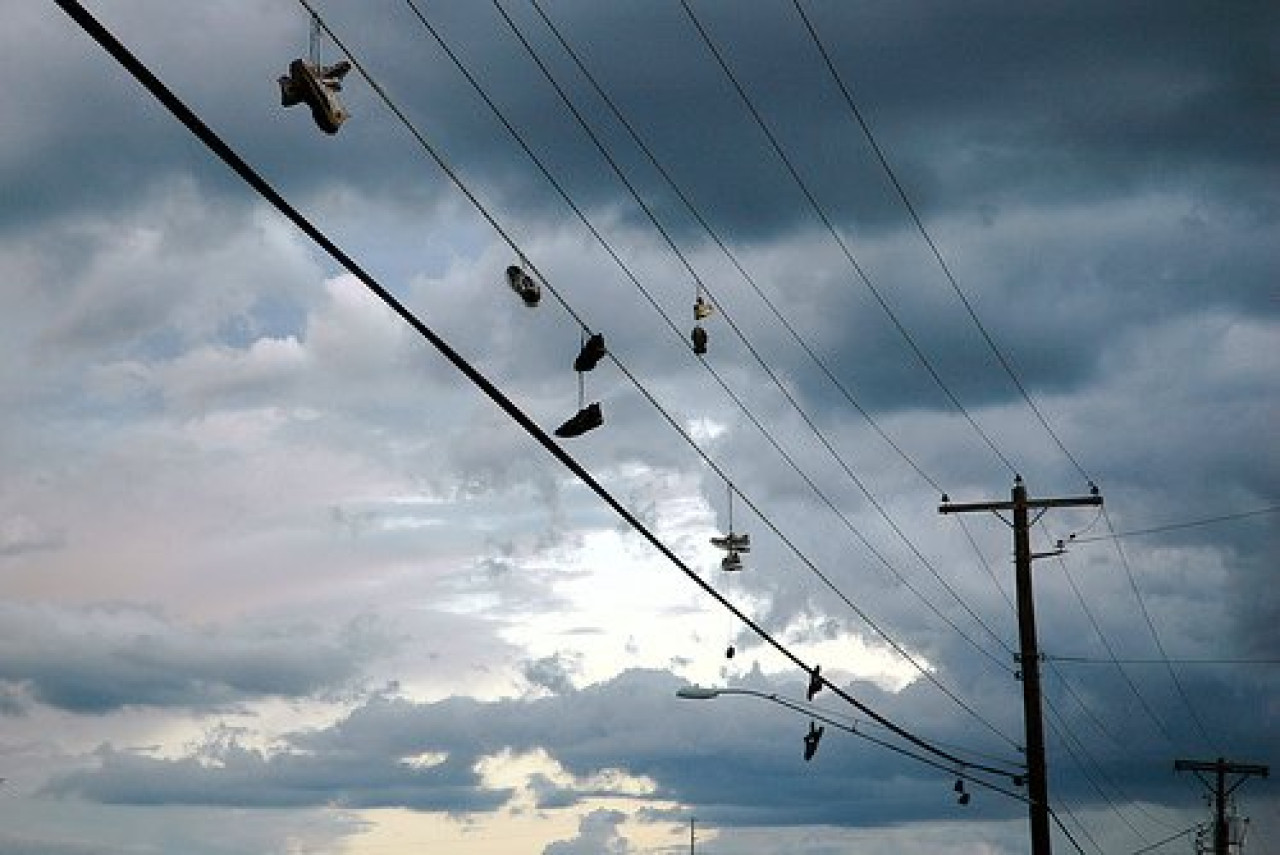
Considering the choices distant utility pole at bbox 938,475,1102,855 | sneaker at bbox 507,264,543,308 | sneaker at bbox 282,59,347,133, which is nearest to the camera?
sneaker at bbox 282,59,347,133

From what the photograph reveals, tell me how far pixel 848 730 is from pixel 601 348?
1175cm

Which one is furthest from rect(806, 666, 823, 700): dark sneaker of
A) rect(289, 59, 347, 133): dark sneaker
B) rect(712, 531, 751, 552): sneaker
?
rect(289, 59, 347, 133): dark sneaker

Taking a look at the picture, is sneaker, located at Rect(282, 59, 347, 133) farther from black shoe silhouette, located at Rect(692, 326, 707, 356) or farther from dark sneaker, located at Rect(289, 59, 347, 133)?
black shoe silhouette, located at Rect(692, 326, 707, 356)

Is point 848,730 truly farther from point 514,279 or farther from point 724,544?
point 514,279

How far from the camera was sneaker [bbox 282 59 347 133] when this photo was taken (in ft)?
36.9

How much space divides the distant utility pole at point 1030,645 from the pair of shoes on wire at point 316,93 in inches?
834

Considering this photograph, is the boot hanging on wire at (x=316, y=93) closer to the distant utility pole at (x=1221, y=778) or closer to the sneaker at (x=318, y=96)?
the sneaker at (x=318, y=96)

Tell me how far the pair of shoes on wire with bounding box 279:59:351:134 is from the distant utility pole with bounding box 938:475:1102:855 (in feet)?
69.5

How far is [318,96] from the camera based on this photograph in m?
11.3

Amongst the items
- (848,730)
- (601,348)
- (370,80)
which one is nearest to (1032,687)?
(848,730)

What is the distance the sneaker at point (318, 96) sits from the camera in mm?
11250

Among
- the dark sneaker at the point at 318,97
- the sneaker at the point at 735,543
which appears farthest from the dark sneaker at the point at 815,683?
the dark sneaker at the point at 318,97

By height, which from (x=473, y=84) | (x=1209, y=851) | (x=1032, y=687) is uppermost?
(x=473, y=84)

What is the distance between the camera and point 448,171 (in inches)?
426
